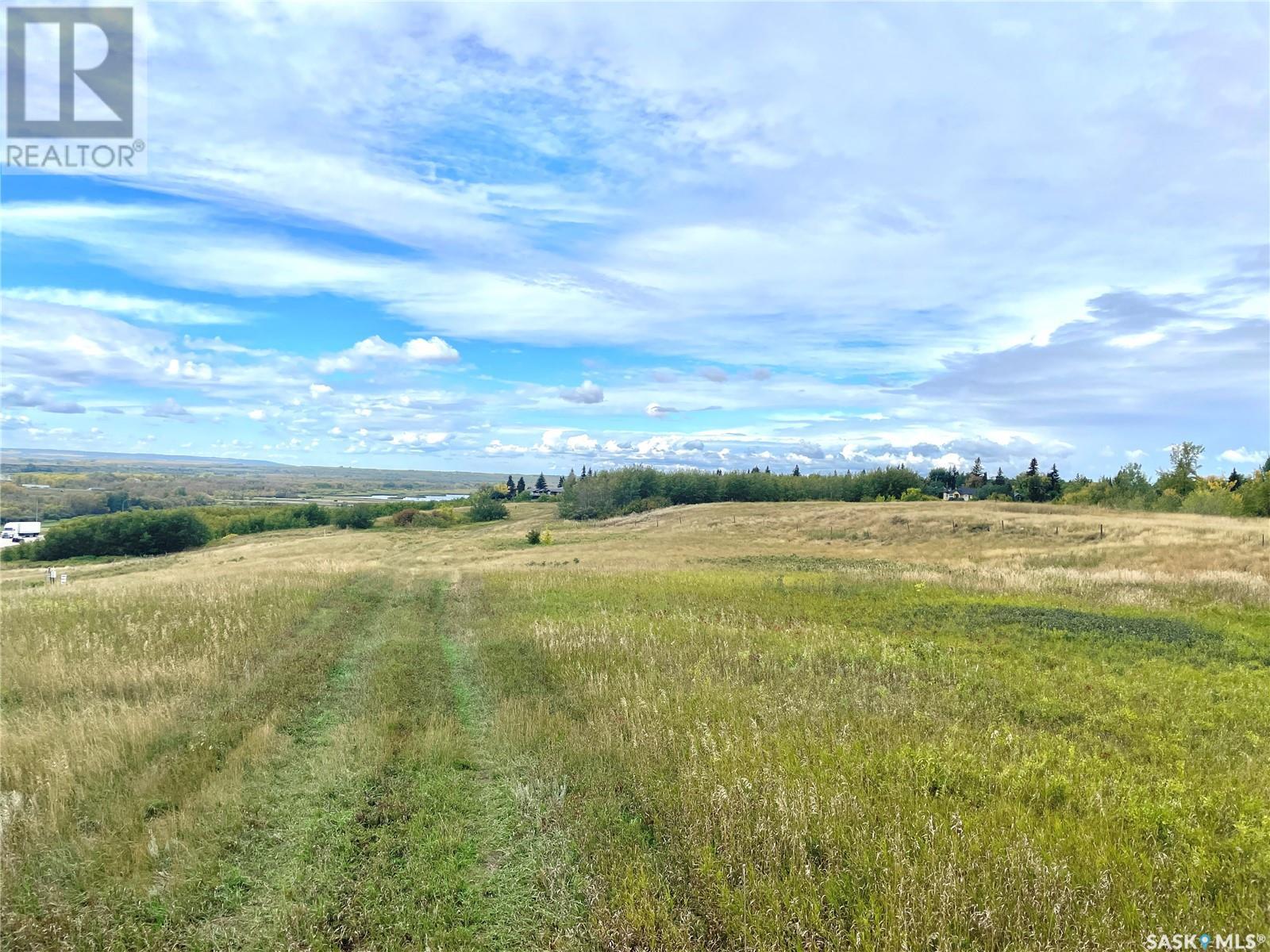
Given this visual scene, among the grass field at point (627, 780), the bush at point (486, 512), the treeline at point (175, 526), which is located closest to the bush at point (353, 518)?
the treeline at point (175, 526)

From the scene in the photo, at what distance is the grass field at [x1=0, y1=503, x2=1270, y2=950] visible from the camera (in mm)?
4746

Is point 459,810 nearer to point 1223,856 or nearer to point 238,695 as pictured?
point 238,695

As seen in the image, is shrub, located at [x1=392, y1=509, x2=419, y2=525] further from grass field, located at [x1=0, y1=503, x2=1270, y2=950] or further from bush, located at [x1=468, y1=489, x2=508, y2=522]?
grass field, located at [x1=0, y1=503, x2=1270, y2=950]

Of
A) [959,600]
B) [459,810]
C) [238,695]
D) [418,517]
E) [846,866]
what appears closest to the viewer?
[846,866]

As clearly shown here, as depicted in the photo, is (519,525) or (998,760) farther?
(519,525)

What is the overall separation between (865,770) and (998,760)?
1.69m

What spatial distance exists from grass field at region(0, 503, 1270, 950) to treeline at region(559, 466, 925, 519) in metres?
93.8

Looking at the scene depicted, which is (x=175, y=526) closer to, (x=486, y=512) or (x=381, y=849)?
(x=486, y=512)

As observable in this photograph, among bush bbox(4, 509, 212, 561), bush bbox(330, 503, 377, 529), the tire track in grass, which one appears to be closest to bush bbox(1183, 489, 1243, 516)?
the tire track in grass

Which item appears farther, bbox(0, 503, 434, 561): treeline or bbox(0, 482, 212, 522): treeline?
bbox(0, 482, 212, 522): treeline

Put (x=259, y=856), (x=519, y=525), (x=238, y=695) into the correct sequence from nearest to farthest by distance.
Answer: (x=259, y=856), (x=238, y=695), (x=519, y=525)

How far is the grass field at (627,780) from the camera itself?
475 centimetres

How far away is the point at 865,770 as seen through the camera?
683 cm

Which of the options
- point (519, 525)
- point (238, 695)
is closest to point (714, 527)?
point (519, 525)
